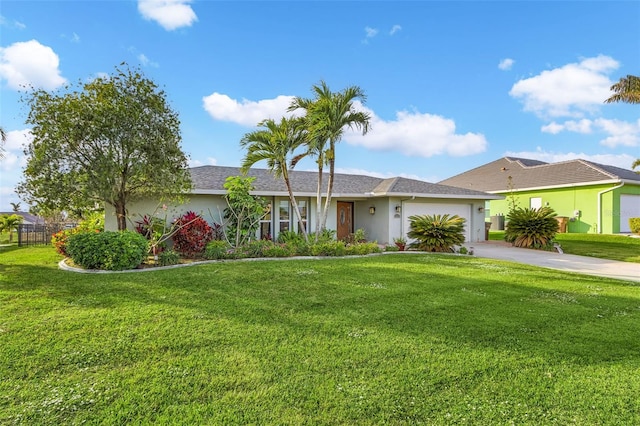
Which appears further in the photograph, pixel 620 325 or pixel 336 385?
pixel 620 325

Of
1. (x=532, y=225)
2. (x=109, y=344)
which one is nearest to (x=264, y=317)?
(x=109, y=344)

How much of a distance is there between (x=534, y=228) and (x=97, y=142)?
17093 mm

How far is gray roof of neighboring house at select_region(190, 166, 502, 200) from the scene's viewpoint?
13172mm

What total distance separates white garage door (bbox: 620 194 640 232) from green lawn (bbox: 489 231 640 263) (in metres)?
3.24

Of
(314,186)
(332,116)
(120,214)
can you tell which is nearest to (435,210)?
(314,186)

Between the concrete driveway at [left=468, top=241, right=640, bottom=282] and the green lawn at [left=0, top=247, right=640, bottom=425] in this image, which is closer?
the green lawn at [left=0, top=247, right=640, bottom=425]

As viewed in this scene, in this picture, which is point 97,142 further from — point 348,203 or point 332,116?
point 348,203

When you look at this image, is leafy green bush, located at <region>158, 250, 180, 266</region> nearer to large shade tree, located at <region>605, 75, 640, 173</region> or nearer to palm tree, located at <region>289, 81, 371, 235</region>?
palm tree, located at <region>289, 81, 371, 235</region>

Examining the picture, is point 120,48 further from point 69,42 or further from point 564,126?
point 564,126

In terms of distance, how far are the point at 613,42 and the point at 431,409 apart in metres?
19.7

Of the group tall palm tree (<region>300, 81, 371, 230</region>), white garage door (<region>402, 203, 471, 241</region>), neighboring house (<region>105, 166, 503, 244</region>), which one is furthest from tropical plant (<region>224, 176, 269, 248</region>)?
white garage door (<region>402, 203, 471, 241</region>)

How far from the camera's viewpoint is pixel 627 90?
17.2 metres

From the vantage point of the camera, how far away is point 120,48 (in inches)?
408

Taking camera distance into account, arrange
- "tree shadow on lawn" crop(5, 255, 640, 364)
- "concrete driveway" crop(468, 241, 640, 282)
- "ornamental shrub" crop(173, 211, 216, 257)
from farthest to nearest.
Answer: "ornamental shrub" crop(173, 211, 216, 257) → "concrete driveway" crop(468, 241, 640, 282) → "tree shadow on lawn" crop(5, 255, 640, 364)
